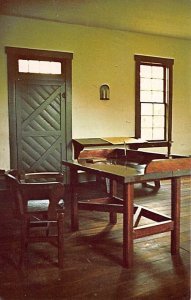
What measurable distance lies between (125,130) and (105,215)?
3.14 meters

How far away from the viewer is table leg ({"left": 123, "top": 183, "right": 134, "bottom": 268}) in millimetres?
2807

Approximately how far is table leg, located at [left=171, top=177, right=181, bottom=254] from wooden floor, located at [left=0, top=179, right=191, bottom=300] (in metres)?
0.11

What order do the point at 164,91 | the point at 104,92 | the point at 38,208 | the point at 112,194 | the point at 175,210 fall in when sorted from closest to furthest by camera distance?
the point at 38,208 → the point at 175,210 → the point at 112,194 → the point at 104,92 → the point at 164,91

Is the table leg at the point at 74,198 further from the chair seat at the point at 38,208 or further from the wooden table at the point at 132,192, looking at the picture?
the chair seat at the point at 38,208

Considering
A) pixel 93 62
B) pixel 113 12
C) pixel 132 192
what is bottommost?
pixel 132 192

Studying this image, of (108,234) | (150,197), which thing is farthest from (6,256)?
(150,197)

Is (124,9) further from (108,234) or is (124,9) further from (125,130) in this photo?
(108,234)

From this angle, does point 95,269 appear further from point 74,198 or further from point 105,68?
point 105,68

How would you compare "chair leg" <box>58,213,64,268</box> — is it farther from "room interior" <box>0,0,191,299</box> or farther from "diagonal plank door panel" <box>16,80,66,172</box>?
"diagonal plank door panel" <box>16,80,66,172</box>

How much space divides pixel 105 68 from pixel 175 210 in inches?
178

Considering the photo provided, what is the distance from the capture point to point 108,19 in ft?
20.8

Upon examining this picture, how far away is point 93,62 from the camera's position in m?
6.84

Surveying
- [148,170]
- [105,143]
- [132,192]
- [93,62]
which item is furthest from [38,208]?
[93,62]

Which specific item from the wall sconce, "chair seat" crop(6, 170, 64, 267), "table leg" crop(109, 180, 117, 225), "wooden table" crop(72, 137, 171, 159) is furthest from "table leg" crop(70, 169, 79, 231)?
the wall sconce
